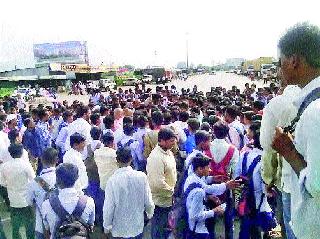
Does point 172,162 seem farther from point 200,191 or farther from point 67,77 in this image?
point 67,77

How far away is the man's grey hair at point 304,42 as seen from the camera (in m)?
1.80

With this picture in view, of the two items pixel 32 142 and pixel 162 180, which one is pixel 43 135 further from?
pixel 162 180

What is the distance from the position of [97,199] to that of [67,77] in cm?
5037

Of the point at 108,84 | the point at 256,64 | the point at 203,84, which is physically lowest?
the point at 203,84

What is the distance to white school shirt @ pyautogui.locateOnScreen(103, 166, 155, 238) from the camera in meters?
4.55

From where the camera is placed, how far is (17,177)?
18.3 ft

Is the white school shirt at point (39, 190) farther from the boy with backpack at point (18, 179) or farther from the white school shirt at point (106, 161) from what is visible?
the white school shirt at point (106, 161)

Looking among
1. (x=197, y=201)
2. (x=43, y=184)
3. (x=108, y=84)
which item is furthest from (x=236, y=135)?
(x=108, y=84)

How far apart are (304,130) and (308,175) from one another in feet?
0.50

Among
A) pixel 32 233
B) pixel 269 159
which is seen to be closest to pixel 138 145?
pixel 32 233

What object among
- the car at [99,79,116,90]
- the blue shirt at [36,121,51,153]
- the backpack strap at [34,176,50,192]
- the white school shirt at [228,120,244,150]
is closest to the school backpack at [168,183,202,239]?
the backpack strap at [34,176,50,192]

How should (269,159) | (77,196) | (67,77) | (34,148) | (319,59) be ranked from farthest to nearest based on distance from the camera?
(67,77) < (34,148) < (77,196) < (269,159) < (319,59)

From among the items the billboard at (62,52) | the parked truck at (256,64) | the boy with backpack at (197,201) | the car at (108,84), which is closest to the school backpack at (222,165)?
the boy with backpack at (197,201)

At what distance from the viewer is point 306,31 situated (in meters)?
1.82
